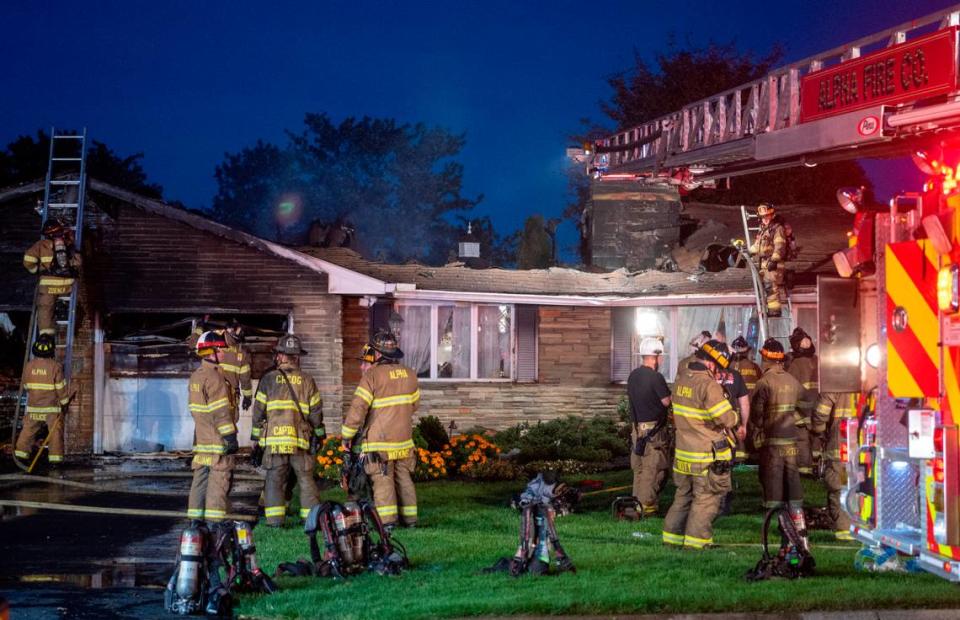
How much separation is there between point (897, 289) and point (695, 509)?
11.4 feet

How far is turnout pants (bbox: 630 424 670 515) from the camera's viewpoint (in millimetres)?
12141

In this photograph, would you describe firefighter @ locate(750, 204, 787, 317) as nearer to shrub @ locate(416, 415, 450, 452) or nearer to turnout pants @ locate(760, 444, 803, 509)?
turnout pants @ locate(760, 444, 803, 509)

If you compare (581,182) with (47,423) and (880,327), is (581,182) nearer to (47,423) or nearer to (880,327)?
(47,423)

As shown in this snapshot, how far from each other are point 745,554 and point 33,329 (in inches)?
456

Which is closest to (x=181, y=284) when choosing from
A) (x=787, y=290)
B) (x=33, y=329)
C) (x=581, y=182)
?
(x=33, y=329)

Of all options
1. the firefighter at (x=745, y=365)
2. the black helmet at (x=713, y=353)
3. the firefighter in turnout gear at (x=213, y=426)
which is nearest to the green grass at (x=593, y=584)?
the firefighter in turnout gear at (x=213, y=426)

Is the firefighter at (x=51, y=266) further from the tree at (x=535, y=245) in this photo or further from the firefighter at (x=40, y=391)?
the tree at (x=535, y=245)

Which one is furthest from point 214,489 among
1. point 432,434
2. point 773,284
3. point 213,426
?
point 773,284

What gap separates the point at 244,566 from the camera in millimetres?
8531

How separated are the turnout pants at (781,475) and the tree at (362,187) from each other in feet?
146

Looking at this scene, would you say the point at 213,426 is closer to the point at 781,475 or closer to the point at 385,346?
the point at 385,346

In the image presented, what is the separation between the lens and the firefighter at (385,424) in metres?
11.2

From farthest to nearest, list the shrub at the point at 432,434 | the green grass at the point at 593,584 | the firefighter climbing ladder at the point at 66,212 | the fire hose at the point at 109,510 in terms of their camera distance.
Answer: the firefighter climbing ladder at the point at 66,212, the shrub at the point at 432,434, the fire hose at the point at 109,510, the green grass at the point at 593,584

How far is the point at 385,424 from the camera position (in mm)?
11273
